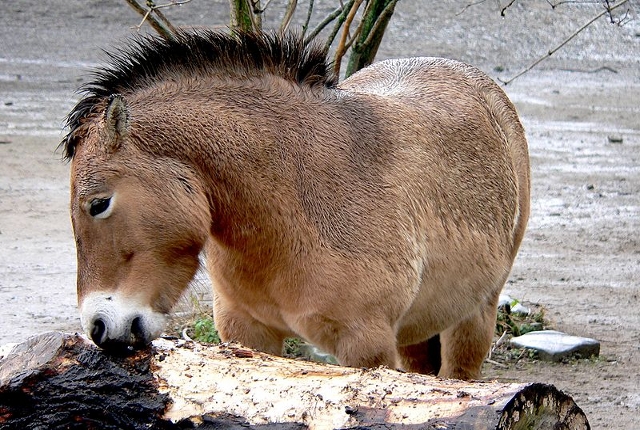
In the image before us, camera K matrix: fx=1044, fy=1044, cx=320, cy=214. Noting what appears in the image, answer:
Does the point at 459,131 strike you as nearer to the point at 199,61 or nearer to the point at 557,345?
the point at 199,61

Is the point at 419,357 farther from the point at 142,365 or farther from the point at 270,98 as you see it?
the point at 142,365

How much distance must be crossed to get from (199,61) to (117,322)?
1.11 metres

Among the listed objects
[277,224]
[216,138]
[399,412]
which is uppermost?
[216,138]

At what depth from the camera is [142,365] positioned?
11.3ft

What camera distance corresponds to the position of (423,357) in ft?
18.6

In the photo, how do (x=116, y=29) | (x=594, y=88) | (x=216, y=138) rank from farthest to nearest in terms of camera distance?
(x=116, y=29), (x=594, y=88), (x=216, y=138)

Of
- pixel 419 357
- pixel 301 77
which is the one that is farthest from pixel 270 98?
Result: pixel 419 357

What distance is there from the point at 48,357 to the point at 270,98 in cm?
134

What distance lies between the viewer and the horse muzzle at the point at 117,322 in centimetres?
345

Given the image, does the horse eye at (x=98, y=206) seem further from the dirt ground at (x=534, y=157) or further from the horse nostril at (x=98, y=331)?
the dirt ground at (x=534, y=157)

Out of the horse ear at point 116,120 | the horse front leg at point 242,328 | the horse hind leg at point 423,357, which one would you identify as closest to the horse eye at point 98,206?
the horse ear at point 116,120

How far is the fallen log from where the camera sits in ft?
9.80

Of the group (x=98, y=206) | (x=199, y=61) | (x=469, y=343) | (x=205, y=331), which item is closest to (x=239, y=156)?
(x=199, y=61)

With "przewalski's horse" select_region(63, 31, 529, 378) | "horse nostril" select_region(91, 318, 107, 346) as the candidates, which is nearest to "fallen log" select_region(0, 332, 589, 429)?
"horse nostril" select_region(91, 318, 107, 346)
